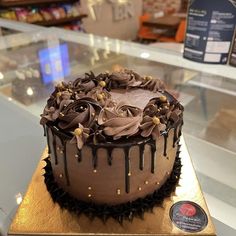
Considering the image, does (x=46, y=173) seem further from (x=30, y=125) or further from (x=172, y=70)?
(x=172, y=70)

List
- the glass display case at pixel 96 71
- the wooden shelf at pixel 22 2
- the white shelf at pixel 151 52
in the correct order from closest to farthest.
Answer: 1. the glass display case at pixel 96 71
2. the white shelf at pixel 151 52
3. the wooden shelf at pixel 22 2

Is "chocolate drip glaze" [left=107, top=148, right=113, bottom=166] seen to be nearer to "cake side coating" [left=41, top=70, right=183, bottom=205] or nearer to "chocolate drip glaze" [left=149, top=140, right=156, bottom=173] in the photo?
"cake side coating" [left=41, top=70, right=183, bottom=205]

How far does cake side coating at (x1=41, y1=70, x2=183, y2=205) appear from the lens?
2.19 ft

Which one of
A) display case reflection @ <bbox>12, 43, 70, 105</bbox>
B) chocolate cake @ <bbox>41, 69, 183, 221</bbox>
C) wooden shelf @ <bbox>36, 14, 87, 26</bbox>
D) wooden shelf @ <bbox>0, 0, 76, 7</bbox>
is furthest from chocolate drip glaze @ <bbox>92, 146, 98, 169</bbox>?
wooden shelf @ <bbox>36, 14, 87, 26</bbox>

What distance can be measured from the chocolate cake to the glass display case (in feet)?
0.60

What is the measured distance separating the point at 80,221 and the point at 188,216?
0.93ft

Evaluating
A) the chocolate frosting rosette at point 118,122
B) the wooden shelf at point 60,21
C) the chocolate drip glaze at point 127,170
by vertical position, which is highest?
the chocolate frosting rosette at point 118,122

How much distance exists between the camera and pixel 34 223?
704 mm

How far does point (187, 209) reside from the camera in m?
0.74

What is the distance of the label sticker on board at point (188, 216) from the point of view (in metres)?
0.69

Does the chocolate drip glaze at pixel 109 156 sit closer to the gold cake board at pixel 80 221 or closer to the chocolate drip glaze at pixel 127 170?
the chocolate drip glaze at pixel 127 170

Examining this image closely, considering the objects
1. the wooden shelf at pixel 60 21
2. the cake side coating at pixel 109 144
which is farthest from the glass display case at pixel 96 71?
the wooden shelf at pixel 60 21

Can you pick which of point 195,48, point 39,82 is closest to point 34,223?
point 39,82

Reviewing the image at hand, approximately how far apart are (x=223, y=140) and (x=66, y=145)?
30.6 inches
